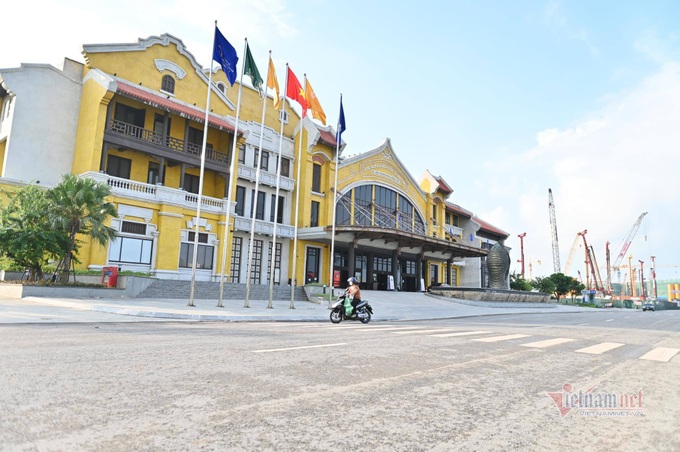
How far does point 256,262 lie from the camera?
35531mm

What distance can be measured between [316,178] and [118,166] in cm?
1634

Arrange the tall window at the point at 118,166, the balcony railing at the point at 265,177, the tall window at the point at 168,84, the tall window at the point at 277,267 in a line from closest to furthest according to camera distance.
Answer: the tall window at the point at 118,166 < the tall window at the point at 168,84 < the balcony railing at the point at 265,177 < the tall window at the point at 277,267

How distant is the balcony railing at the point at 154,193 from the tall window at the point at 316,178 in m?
10.2

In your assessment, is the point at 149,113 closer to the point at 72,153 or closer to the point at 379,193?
Answer: the point at 72,153

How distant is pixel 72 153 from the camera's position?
2828cm

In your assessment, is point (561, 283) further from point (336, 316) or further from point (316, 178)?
point (336, 316)

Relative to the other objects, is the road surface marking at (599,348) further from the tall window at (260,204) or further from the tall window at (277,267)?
the tall window at (260,204)

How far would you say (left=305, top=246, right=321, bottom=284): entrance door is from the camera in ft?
125

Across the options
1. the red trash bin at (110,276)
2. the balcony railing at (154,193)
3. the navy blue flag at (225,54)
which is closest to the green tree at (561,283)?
the balcony railing at (154,193)

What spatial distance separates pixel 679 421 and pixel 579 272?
151 m

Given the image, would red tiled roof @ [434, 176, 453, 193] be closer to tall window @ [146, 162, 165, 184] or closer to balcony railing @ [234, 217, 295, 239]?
balcony railing @ [234, 217, 295, 239]

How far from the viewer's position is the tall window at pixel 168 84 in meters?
31.0

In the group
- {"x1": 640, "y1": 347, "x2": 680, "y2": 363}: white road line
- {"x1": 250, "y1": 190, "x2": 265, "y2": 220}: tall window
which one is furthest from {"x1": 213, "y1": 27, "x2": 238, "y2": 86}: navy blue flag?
{"x1": 640, "y1": 347, "x2": 680, "y2": 363}: white road line

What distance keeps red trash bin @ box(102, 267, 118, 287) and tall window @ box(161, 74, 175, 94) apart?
14.1m
